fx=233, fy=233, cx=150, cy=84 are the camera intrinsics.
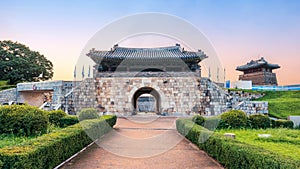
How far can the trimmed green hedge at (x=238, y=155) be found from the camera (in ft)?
11.6

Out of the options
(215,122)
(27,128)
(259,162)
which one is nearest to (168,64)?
(215,122)

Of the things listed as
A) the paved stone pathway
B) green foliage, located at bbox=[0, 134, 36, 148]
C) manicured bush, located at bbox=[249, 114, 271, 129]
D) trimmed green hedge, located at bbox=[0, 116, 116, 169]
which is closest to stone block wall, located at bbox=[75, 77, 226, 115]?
manicured bush, located at bbox=[249, 114, 271, 129]

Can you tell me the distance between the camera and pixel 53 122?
437 inches

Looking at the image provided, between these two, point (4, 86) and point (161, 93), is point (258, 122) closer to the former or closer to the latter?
point (161, 93)

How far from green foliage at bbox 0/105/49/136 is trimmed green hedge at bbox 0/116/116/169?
1535 millimetres

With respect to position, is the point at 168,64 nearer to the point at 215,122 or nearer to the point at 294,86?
the point at 215,122

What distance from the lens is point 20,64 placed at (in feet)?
102

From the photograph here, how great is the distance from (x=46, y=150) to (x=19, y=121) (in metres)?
3.40

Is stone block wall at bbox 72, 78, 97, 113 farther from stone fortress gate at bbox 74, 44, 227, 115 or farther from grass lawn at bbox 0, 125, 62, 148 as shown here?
grass lawn at bbox 0, 125, 62, 148

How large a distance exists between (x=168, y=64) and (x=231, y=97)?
676 centimetres

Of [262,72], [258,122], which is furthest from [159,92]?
[262,72]

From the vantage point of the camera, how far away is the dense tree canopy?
30.4 metres

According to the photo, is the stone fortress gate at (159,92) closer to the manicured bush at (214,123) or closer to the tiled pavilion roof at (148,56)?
the tiled pavilion roof at (148,56)

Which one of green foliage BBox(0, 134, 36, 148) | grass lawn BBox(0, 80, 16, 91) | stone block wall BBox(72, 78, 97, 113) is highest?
grass lawn BBox(0, 80, 16, 91)
